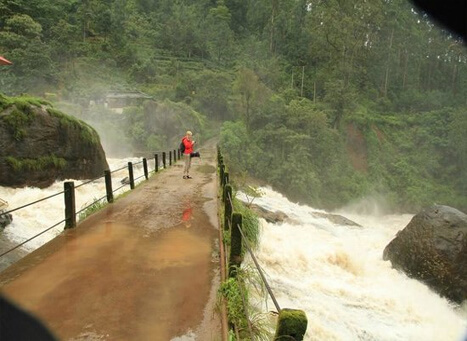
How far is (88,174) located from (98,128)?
16.2 m

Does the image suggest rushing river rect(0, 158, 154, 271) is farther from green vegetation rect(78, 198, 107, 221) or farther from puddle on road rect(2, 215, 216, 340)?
puddle on road rect(2, 215, 216, 340)

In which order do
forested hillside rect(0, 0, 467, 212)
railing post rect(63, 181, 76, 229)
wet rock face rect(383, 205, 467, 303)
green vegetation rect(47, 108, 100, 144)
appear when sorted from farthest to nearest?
forested hillside rect(0, 0, 467, 212), green vegetation rect(47, 108, 100, 144), wet rock face rect(383, 205, 467, 303), railing post rect(63, 181, 76, 229)

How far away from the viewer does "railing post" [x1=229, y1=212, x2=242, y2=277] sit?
521 centimetres

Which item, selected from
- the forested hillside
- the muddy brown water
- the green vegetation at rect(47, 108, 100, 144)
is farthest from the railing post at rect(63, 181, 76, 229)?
the forested hillside

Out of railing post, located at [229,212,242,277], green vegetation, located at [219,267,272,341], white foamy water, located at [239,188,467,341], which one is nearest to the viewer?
green vegetation, located at [219,267,272,341]

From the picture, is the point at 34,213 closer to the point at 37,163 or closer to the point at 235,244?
the point at 37,163

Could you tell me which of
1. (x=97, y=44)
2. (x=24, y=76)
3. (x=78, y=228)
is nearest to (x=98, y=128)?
(x=24, y=76)

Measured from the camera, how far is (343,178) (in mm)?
34719

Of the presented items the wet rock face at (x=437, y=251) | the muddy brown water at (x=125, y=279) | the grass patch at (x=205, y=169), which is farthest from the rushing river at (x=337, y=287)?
the grass patch at (x=205, y=169)

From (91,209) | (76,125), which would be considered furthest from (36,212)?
A: (76,125)

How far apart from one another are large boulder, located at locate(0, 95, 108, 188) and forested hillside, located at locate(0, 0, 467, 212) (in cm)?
1401

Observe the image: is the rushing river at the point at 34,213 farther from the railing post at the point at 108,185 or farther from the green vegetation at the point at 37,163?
the green vegetation at the point at 37,163

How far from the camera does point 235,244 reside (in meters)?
5.23

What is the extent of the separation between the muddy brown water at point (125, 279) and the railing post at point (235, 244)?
0.34m
